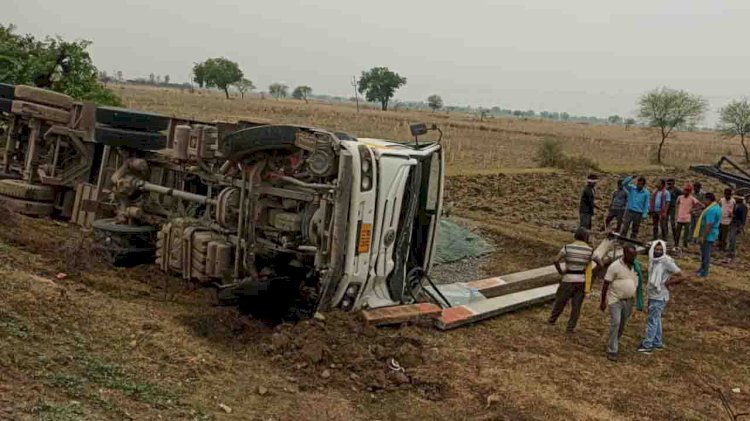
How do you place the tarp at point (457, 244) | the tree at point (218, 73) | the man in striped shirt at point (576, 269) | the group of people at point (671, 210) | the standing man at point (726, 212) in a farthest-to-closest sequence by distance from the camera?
the tree at point (218, 73) → the standing man at point (726, 212) → the group of people at point (671, 210) → the tarp at point (457, 244) → the man in striped shirt at point (576, 269)

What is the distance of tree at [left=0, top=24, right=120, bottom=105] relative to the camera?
13.3 meters

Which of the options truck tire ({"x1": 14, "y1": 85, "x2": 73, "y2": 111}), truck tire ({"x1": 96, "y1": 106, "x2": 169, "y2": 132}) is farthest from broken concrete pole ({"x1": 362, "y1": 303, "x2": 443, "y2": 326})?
truck tire ({"x1": 14, "y1": 85, "x2": 73, "y2": 111})

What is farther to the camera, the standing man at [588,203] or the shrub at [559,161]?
the shrub at [559,161]

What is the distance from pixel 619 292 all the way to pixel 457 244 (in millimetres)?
4575

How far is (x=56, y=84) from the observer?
1395 centimetres

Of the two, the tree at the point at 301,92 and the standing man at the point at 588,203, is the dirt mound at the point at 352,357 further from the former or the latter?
the tree at the point at 301,92

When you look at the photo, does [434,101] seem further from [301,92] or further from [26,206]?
[26,206]

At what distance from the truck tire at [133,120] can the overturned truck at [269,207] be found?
0.01 metres

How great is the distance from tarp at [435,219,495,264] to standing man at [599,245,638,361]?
11.9 ft

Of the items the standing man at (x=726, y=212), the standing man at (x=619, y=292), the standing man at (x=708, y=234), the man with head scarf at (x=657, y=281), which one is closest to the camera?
the standing man at (x=619, y=292)

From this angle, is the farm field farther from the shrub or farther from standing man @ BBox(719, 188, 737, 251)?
the shrub

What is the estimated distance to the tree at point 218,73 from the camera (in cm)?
8888

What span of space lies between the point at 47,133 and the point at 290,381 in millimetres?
5791

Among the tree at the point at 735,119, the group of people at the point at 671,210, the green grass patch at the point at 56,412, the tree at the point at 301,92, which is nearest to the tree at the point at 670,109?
the tree at the point at 735,119
